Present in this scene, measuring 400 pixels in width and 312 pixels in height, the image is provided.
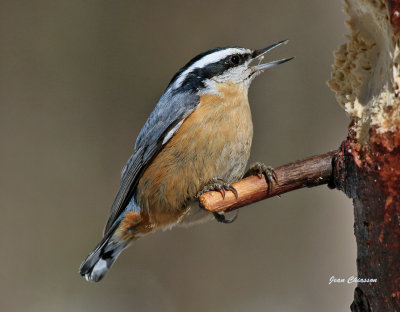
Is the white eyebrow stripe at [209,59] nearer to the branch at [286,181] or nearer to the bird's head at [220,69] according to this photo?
the bird's head at [220,69]

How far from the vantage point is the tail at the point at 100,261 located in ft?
8.69

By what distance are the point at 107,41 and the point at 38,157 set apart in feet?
3.19

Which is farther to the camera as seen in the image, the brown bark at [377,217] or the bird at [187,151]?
the bird at [187,151]

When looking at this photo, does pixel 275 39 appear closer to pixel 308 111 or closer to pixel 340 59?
pixel 308 111

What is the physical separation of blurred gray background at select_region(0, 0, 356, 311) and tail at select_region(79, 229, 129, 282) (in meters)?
1.14

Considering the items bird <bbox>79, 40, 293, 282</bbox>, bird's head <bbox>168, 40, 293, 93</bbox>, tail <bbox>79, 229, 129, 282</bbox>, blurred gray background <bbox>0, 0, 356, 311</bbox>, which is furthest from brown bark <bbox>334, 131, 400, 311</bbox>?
blurred gray background <bbox>0, 0, 356, 311</bbox>

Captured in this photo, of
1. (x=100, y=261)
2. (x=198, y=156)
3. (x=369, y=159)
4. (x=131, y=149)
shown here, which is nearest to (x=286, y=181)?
(x=369, y=159)

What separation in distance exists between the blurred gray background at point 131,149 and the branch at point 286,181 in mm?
2144

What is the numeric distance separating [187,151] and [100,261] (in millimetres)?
769

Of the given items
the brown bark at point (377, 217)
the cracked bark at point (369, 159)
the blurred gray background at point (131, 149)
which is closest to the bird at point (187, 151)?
the cracked bark at point (369, 159)

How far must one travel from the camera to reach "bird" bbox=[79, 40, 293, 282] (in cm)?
230

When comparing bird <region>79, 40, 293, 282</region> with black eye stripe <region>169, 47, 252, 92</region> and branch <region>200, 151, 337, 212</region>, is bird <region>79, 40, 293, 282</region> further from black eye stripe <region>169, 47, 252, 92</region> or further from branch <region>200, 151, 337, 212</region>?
branch <region>200, 151, 337, 212</region>

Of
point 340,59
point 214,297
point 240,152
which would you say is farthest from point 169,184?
point 214,297

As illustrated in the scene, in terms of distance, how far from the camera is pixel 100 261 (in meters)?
2.68
